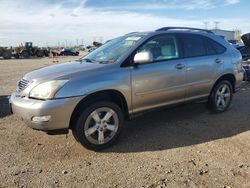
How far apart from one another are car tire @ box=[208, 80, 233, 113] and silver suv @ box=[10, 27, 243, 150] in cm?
3

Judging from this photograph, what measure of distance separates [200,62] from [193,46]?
Answer: 34 cm

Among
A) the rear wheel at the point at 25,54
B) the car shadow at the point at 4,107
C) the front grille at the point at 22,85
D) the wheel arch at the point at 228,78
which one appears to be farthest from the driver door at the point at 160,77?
the rear wheel at the point at 25,54

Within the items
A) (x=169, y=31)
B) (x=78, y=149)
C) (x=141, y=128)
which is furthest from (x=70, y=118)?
(x=169, y=31)

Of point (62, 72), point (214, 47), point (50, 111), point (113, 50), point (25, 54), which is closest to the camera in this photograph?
point (50, 111)

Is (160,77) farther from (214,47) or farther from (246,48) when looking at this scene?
(246,48)

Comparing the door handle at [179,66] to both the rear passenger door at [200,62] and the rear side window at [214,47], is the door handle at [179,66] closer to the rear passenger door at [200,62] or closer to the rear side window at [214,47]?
the rear passenger door at [200,62]

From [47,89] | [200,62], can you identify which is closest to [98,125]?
[47,89]

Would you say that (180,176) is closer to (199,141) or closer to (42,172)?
(199,141)

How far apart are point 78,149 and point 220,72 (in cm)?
335

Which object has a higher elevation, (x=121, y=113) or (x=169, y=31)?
(x=169, y=31)

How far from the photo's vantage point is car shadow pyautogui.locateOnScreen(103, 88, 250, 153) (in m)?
4.87

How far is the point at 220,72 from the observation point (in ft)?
20.7

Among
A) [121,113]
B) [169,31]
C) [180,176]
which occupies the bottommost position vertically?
[180,176]

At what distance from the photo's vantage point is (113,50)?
17.8 feet
